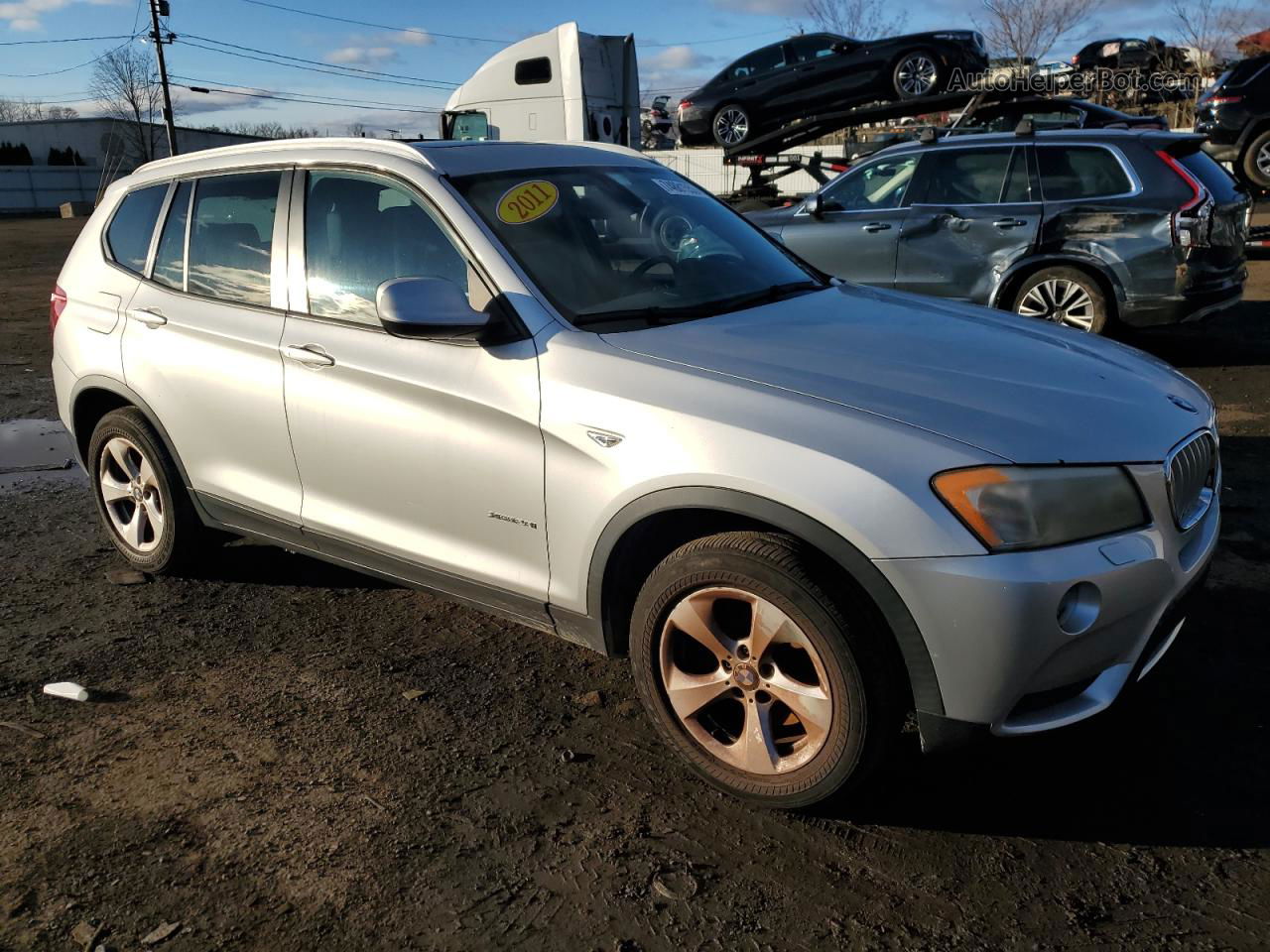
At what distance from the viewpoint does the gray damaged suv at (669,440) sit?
8.14ft

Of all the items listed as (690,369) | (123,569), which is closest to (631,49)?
(123,569)

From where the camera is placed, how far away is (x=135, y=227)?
4.51 metres

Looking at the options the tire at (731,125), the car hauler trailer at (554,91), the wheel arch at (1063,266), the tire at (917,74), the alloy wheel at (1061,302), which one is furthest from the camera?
the tire at (731,125)

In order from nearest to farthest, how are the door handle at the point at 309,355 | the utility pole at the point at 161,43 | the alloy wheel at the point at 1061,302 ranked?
1. the door handle at the point at 309,355
2. the alloy wheel at the point at 1061,302
3. the utility pole at the point at 161,43

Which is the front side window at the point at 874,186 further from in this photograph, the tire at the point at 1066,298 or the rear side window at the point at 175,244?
the rear side window at the point at 175,244

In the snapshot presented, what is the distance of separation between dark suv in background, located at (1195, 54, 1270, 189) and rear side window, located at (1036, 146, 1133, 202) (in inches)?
384

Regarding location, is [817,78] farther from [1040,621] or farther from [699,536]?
[1040,621]

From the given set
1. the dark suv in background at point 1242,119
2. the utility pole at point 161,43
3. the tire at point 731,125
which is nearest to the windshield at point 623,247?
the dark suv in background at point 1242,119

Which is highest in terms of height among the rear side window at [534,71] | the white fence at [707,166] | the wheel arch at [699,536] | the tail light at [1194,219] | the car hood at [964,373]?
the rear side window at [534,71]

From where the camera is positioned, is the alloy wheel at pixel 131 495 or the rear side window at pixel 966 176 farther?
the rear side window at pixel 966 176

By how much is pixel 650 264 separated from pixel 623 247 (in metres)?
0.11

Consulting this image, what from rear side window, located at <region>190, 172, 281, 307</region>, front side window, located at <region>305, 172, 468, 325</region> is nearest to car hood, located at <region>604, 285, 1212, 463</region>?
front side window, located at <region>305, 172, 468, 325</region>

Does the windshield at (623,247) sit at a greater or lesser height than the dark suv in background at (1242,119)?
lesser

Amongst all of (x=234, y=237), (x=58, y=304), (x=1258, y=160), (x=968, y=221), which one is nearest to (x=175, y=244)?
(x=234, y=237)
